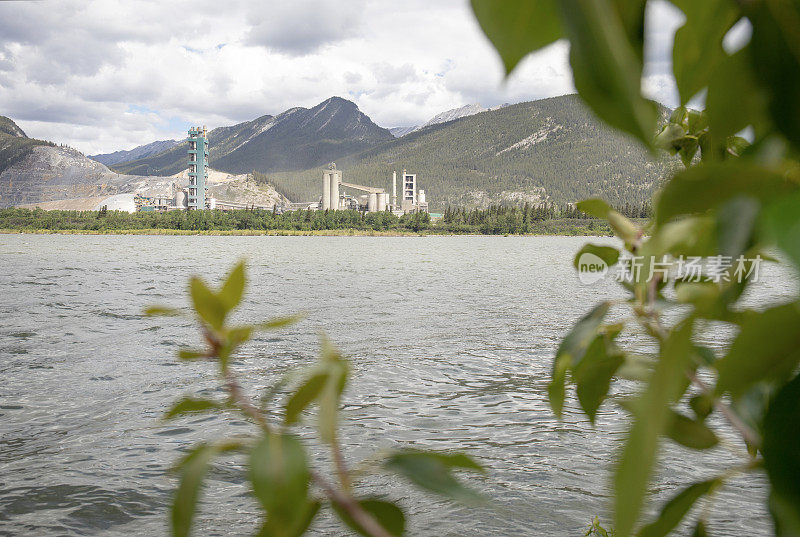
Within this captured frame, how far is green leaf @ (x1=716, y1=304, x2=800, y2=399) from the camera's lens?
0.18 m

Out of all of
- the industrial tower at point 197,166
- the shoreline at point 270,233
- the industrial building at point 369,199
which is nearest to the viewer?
the shoreline at point 270,233

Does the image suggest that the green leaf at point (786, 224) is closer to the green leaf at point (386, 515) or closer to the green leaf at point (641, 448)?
the green leaf at point (641, 448)

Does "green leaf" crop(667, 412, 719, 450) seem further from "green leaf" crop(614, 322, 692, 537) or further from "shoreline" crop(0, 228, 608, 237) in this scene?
"shoreline" crop(0, 228, 608, 237)

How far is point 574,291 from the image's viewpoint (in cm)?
2119

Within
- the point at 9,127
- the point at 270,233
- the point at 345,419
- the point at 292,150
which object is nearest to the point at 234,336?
the point at 345,419

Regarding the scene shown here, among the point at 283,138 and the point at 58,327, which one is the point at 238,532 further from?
the point at 283,138

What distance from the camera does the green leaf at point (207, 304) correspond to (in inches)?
10.0

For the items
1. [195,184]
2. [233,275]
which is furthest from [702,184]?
[195,184]

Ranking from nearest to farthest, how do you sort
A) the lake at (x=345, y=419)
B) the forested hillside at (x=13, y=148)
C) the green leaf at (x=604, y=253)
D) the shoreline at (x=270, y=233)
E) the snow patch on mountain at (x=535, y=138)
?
the green leaf at (x=604, y=253) < the lake at (x=345, y=419) < the shoreline at (x=270, y=233) < the forested hillside at (x=13, y=148) < the snow patch on mountain at (x=535, y=138)

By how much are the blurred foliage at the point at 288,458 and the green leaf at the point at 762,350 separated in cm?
11

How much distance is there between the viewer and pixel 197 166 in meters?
90.1

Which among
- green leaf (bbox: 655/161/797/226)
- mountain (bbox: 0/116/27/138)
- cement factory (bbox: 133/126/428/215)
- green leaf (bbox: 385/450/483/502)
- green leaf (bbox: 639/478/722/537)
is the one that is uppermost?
mountain (bbox: 0/116/27/138)

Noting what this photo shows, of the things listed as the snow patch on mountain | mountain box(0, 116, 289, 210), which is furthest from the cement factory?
the snow patch on mountain

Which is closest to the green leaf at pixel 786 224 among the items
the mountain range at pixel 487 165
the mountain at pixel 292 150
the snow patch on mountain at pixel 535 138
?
the mountain range at pixel 487 165
